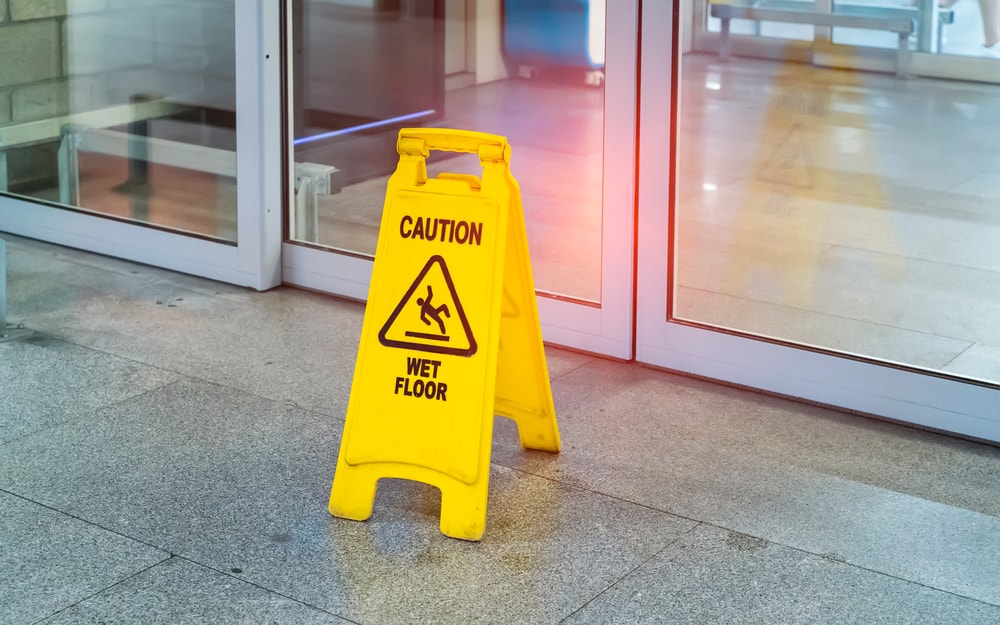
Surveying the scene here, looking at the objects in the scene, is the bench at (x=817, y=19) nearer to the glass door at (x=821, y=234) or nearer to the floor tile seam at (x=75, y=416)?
the glass door at (x=821, y=234)

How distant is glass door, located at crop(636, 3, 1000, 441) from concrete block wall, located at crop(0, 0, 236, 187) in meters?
1.72

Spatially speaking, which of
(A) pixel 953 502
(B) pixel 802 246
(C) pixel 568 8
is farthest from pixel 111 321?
(A) pixel 953 502

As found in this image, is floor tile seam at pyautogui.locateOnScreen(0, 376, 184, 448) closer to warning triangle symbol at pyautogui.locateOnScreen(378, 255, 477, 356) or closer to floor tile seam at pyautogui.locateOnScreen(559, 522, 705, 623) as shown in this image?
warning triangle symbol at pyautogui.locateOnScreen(378, 255, 477, 356)

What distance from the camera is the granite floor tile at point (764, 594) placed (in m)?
2.46

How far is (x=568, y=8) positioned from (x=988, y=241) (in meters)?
1.38

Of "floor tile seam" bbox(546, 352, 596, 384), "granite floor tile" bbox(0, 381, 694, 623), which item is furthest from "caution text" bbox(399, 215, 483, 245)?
"floor tile seam" bbox(546, 352, 596, 384)

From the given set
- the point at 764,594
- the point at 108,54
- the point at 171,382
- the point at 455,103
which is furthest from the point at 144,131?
the point at 764,594

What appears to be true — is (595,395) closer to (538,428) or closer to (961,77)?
(538,428)

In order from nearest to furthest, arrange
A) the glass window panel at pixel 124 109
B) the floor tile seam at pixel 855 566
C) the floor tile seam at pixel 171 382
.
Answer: the floor tile seam at pixel 855 566 < the floor tile seam at pixel 171 382 < the glass window panel at pixel 124 109

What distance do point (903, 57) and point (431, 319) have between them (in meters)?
1.43

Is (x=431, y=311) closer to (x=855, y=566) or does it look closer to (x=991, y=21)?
(x=855, y=566)

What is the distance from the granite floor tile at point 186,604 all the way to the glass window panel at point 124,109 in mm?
2192

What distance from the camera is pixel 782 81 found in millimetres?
3459

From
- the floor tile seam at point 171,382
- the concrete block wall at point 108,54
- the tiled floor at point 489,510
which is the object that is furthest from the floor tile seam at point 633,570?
the concrete block wall at point 108,54
